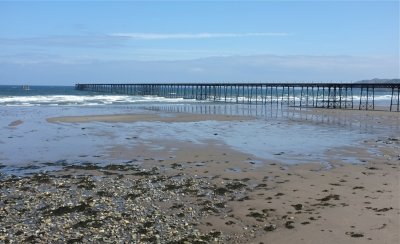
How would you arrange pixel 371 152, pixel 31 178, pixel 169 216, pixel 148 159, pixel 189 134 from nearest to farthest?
pixel 169 216 < pixel 31 178 < pixel 148 159 < pixel 371 152 < pixel 189 134

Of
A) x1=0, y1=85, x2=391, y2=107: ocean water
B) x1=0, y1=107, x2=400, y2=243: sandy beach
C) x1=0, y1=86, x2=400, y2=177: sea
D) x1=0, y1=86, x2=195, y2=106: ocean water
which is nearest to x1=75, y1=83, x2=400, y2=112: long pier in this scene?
x1=0, y1=85, x2=391, y2=107: ocean water

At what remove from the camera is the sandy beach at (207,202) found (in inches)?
248

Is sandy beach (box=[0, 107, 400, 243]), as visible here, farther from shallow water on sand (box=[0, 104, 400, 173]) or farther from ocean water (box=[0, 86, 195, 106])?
ocean water (box=[0, 86, 195, 106])

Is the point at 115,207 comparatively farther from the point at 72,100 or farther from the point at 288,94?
the point at 72,100

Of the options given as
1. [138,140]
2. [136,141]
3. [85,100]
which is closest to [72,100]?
[85,100]

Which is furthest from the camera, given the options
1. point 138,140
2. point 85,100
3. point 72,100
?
point 85,100

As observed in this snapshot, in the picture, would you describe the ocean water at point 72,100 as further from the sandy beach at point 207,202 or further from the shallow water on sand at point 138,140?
the sandy beach at point 207,202

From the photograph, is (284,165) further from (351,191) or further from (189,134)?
(189,134)

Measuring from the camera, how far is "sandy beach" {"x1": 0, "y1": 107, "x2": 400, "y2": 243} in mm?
6289

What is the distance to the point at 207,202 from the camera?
7.91 m

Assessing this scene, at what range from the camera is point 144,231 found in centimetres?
635

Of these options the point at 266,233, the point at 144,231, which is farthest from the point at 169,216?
the point at 266,233

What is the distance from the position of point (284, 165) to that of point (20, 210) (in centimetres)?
665

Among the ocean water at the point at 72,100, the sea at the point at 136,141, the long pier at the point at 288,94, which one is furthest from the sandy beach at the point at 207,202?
the ocean water at the point at 72,100
